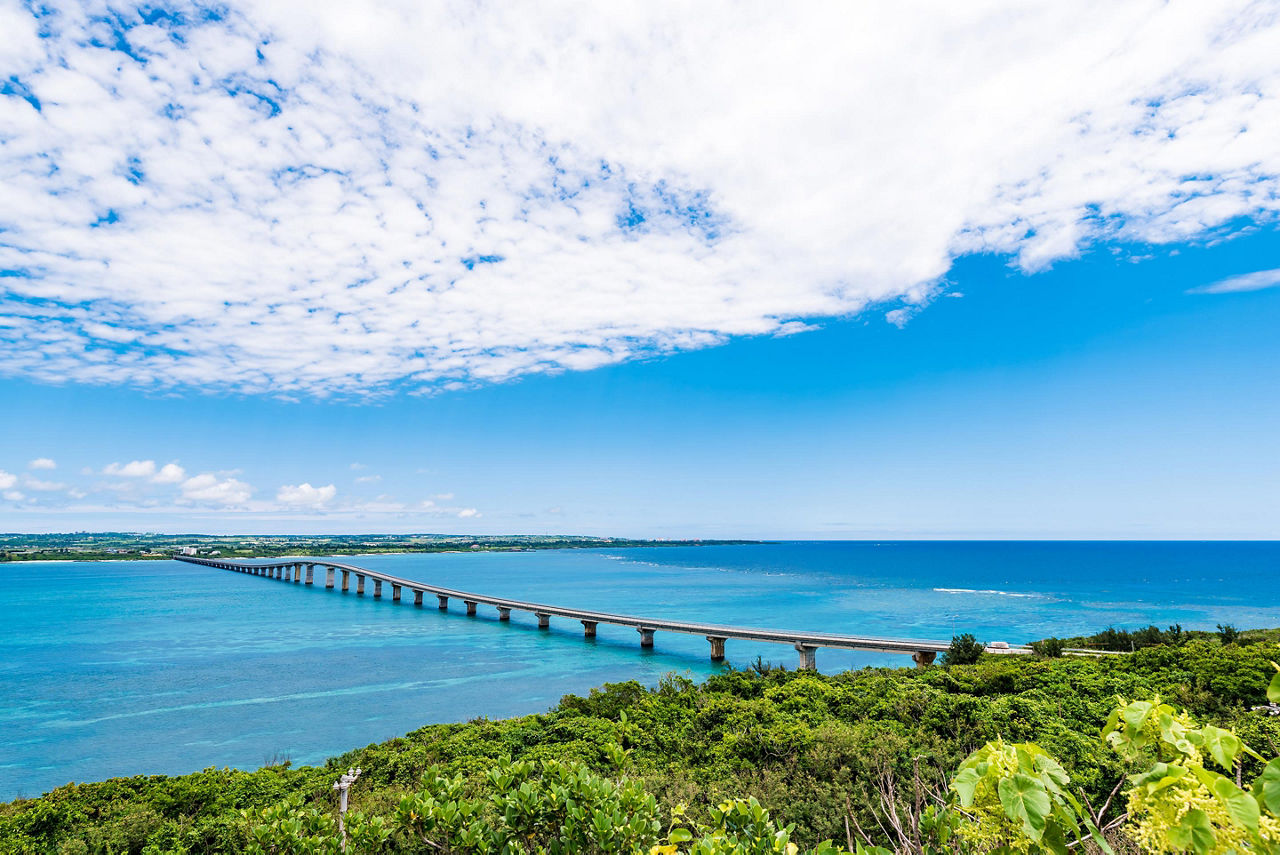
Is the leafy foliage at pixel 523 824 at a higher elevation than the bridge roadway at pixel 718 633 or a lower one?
higher

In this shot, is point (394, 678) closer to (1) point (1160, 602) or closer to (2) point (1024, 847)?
(2) point (1024, 847)

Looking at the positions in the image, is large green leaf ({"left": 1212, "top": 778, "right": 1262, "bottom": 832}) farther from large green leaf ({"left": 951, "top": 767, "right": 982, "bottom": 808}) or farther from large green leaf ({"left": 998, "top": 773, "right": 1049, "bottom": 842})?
large green leaf ({"left": 951, "top": 767, "right": 982, "bottom": 808})

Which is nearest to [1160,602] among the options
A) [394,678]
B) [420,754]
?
[394,678]

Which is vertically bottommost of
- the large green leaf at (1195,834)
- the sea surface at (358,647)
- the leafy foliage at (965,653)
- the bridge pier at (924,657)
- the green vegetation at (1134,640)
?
the sea surface at (358,647)

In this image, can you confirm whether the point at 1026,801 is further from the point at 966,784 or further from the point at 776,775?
the point at 776,775

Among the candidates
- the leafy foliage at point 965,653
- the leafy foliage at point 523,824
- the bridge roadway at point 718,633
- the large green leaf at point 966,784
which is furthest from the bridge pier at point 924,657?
the large green leaf at point 966,784

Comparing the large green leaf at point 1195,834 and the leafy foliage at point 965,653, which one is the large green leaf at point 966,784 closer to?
the large green leaf at point 1195,834
